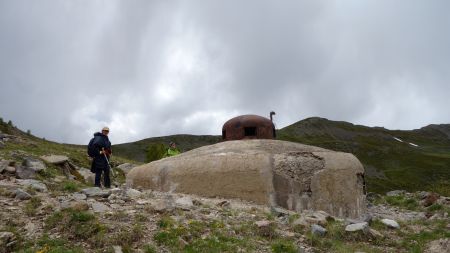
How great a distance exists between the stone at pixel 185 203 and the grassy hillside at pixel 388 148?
47923mm

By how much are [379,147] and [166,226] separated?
310ft

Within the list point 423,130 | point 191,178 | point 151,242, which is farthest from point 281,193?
point 423,130

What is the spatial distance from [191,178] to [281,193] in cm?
261

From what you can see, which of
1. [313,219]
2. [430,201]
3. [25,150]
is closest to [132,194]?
[313,219]

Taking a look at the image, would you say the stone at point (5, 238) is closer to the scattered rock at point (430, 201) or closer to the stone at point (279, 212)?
the stone at point (279, 212)

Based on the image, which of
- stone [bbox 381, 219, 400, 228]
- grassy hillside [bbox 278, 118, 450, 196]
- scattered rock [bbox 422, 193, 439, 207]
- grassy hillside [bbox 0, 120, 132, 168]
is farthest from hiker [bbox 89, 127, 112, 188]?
grassy hillside [bbox 278, 118, 450, 196]

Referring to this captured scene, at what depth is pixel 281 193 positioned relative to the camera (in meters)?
12.0

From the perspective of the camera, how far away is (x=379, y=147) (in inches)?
3816

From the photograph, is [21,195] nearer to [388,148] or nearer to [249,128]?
[249,128]

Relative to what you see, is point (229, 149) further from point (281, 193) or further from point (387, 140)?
point (387, 140)

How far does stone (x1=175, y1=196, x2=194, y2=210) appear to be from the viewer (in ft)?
35.4

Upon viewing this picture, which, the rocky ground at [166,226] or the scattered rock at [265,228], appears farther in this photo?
the scattered rock at [265,228]

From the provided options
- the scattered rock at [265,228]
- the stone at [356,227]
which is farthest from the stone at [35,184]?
the stone at [356,227]

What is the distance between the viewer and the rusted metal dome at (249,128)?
1518 cm
